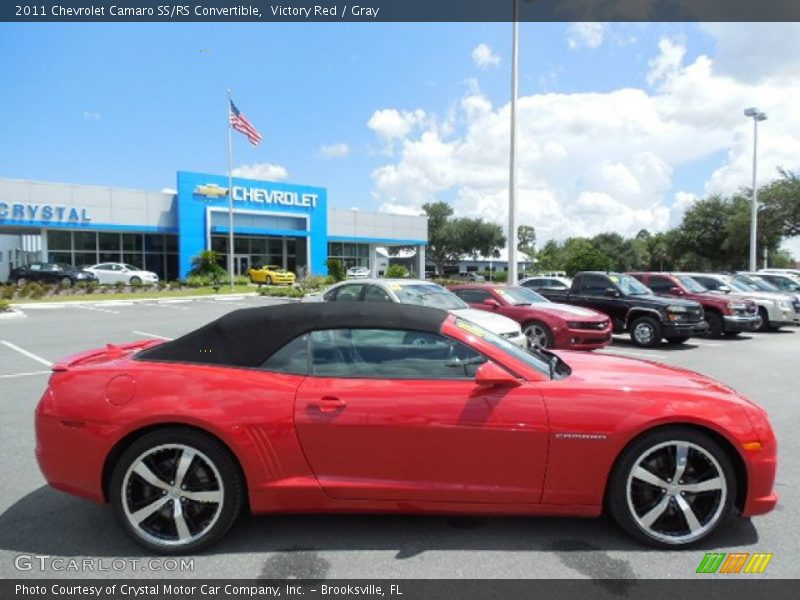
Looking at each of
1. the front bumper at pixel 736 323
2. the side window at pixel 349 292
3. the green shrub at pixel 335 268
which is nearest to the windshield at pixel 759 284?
the front bumper at pixel 736 323

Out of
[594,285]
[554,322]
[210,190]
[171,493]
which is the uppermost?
[210,190]

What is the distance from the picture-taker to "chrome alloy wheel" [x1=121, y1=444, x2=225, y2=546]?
3.21 meters

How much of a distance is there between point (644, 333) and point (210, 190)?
35600mm

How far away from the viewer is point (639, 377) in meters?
3.55

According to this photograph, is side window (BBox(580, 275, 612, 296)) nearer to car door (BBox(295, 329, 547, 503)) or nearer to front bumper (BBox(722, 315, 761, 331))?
front bumper (BBox(722, 315, 761, 331))

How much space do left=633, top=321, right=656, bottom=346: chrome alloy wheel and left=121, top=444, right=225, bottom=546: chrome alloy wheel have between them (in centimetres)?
1113

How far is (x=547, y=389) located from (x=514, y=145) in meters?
15.4

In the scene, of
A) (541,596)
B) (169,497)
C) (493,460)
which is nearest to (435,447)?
(493,460)

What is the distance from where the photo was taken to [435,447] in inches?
124

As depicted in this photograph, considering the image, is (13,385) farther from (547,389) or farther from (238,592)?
(547,389)

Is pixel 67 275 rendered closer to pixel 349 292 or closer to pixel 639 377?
pixel 349 292

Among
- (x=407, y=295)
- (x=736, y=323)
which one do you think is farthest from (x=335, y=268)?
(x=407, y=295)

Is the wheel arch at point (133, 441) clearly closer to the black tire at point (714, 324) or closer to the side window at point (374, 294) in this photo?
the side window at point (374, 294)

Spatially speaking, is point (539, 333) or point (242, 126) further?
point (242, 126)
